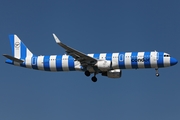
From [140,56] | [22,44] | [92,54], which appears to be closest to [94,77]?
[92,54]

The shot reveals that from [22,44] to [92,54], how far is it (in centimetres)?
1362

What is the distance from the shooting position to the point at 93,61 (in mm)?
70062

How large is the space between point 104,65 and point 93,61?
1.86m

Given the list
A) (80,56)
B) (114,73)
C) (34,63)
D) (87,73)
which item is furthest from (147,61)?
(34,63)

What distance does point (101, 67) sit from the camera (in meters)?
69.5

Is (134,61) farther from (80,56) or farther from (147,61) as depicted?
(80,56)

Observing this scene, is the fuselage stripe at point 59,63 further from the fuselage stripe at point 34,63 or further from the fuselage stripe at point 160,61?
the fuselage stripe at point 160,61

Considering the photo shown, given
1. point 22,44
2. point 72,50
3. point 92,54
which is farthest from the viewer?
point 22,44

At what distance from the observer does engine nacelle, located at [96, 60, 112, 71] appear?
227ft

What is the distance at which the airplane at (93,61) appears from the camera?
68375mm

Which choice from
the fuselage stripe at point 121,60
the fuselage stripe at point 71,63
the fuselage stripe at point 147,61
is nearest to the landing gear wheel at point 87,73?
the fuselage stripe at point 71,63

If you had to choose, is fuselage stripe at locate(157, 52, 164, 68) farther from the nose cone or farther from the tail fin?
the tail fin

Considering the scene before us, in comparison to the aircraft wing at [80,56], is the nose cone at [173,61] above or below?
below

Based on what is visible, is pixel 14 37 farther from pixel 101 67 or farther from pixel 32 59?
pixel 101 67
